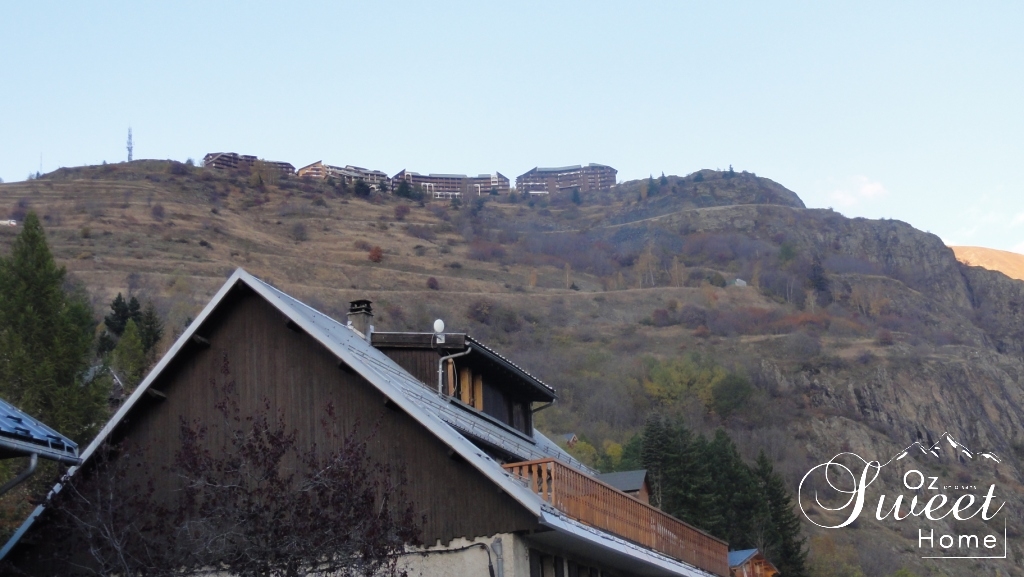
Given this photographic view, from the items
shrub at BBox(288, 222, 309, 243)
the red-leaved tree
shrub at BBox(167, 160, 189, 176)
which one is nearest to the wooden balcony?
the red-leaved tree

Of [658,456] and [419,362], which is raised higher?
[419,362]

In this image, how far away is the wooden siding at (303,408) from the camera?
1827 centimetres

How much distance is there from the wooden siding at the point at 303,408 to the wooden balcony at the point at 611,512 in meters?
0.79

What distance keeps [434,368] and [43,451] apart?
12.2 meters

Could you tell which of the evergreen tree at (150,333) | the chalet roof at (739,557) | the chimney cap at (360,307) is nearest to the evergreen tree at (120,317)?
the evergreen tree at (150,333)

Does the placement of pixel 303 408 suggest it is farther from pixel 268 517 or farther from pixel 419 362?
pixel 268 517

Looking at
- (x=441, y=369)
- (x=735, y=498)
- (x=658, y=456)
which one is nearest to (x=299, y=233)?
(x=658, y=456)

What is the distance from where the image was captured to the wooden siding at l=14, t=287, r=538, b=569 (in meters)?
18.3

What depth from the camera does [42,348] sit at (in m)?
37.0

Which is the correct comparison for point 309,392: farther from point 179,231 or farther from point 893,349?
point 179,231

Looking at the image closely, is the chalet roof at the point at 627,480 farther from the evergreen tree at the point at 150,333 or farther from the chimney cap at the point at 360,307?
the evergreen tree at the point at 150,333

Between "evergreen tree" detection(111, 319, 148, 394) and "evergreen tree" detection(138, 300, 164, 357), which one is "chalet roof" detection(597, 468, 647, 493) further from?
"evergreen tree" detection(138, 300, 164, 357)

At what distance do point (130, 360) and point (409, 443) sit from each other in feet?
105

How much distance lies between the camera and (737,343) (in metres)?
145
